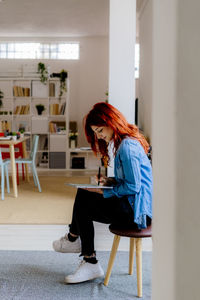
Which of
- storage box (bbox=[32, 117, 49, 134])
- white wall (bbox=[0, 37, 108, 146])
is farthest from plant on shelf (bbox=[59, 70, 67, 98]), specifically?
white wall (bbox=[0, 37, 108, 146])

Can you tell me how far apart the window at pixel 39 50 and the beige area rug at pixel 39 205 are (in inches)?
224

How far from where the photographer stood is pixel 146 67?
690 cm

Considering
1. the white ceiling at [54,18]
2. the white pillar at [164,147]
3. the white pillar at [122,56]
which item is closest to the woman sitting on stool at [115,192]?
the white pillar at [122,56]

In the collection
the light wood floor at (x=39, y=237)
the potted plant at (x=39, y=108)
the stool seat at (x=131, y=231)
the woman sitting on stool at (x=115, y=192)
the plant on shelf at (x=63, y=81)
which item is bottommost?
the light wood floor at (x=39, y=237)

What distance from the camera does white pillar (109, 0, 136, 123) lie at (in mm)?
3631

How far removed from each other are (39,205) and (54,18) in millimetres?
5293

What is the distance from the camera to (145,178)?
2.33 meters

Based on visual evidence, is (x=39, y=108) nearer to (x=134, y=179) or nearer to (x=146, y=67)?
(x=146, y=67)

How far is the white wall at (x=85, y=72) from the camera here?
1111 centimetres

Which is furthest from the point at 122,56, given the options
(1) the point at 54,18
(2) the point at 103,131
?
(1) the point at 54,18

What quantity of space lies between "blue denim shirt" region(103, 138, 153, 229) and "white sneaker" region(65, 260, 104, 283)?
49 centimetres

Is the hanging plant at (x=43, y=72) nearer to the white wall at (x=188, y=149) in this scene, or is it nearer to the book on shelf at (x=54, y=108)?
the book on shelf at (x=54, y=108)

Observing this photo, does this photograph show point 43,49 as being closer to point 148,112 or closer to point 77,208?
point 148,112

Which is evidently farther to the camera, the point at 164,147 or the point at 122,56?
the point at 122,56
